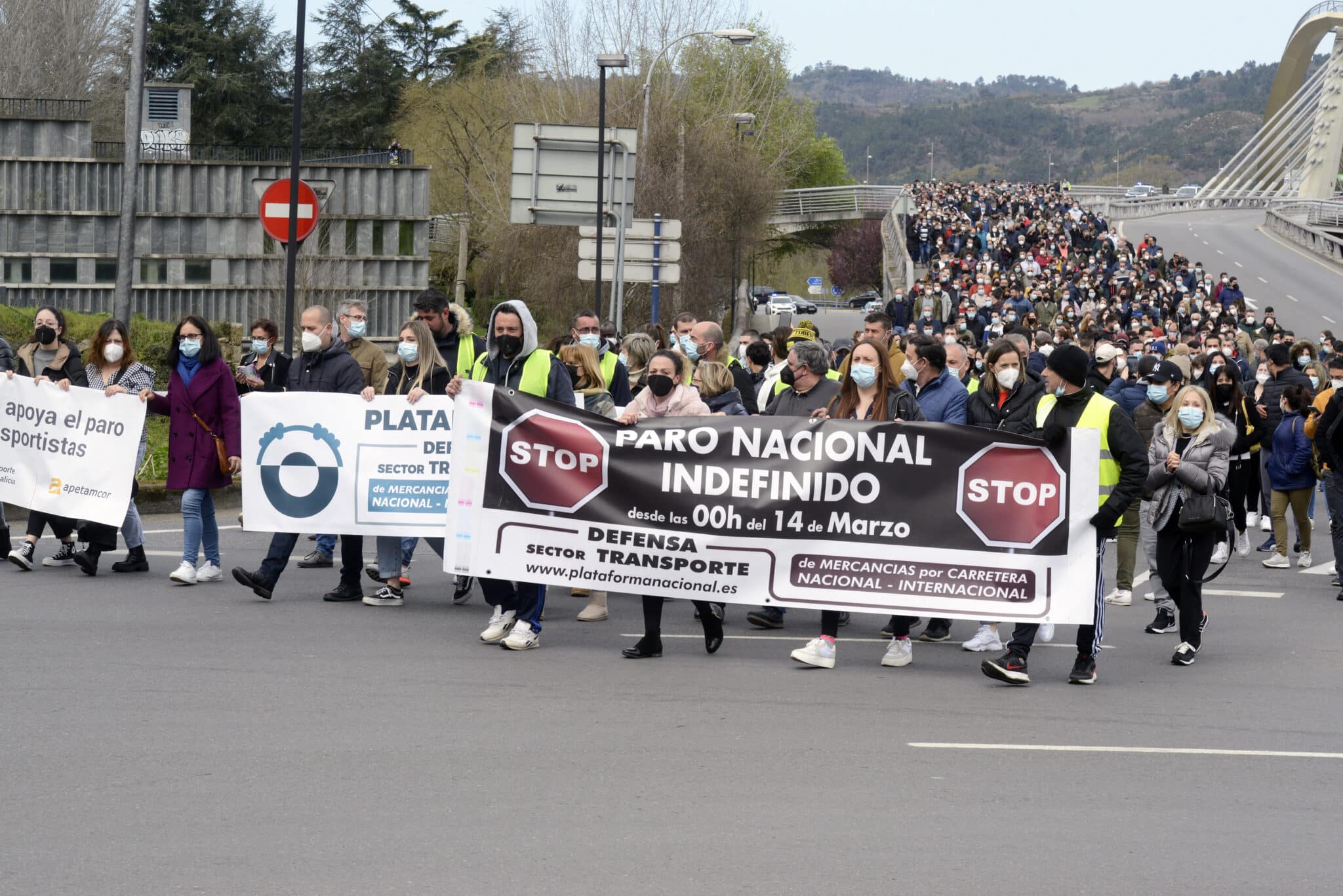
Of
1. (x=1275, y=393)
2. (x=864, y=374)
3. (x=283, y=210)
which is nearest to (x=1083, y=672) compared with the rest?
(x=864, y=374)

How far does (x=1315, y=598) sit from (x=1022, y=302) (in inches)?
836

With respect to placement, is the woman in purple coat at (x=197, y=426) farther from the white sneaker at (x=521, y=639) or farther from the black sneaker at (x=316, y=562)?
the white sneaker at (x=521, y=639)

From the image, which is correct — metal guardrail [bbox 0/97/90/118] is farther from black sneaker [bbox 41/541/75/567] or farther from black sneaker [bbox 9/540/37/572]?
black sneaker [bbox 9/540/37/572]

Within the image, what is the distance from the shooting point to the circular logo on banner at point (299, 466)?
37.6ft

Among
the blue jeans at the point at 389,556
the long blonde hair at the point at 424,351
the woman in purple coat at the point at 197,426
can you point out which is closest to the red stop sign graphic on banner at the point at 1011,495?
the long blonde hair at the point at 424,351

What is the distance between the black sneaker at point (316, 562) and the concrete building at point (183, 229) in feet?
102

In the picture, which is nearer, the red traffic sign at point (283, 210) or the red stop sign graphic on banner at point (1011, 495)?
the red stop sign graphic on banner at point (1011, 495)

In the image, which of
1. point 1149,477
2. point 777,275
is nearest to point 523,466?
point 1149,477

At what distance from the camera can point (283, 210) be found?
2202 centimetres

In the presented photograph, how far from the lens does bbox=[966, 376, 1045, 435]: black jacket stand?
1060 cm

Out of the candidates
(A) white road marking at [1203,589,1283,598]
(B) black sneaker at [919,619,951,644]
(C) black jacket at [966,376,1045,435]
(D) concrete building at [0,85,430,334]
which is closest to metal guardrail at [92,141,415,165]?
(D) concrete building at [0,85,430,334]

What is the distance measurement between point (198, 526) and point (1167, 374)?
739 centimetres

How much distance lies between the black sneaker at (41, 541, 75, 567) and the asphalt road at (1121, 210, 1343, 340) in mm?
41022

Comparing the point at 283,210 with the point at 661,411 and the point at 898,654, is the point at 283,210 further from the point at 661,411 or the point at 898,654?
the point at 898,654
